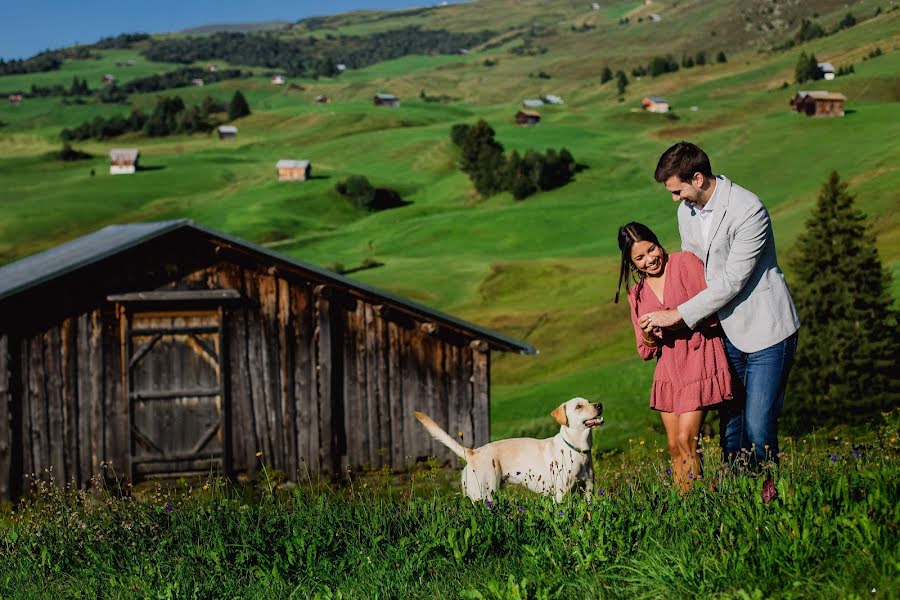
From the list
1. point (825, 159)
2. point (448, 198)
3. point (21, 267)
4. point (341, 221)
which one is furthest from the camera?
point (448, 198)

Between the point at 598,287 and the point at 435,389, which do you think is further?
the point at 598,287

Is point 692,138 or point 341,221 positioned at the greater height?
point 692,138

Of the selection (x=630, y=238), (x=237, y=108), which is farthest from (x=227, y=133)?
(x=630, y=238)

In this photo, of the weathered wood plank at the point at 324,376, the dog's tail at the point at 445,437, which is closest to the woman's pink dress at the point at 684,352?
the dog's tail at the point at 445,437

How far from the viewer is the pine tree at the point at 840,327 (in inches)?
1089

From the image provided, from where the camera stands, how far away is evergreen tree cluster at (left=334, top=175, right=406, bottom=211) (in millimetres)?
97188

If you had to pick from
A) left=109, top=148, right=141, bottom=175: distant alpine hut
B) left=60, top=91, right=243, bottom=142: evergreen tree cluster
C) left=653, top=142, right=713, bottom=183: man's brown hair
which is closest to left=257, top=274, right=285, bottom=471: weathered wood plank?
left=653, top=142, right=713, bottom=183: man's brown hair

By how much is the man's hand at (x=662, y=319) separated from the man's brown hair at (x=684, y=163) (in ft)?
2.55

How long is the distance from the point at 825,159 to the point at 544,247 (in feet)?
80.8

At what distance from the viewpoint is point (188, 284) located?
55.7 ft

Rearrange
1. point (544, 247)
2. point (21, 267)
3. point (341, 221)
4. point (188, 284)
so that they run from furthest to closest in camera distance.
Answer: point (341, 221)
point (544, 247)
point (21, 267)
point (188, 284)

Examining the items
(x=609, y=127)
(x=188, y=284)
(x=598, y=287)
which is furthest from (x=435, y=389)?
(x=609, y=127)

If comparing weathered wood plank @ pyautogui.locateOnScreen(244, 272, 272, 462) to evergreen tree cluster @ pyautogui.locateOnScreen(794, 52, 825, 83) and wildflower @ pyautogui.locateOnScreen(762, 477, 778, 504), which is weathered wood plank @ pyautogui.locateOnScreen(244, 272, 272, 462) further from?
evergreen tree cluster @ pyautogui.locateOnScreen(794, 52, 825, 83)

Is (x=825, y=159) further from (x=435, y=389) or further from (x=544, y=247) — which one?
(x=435, y=389)
